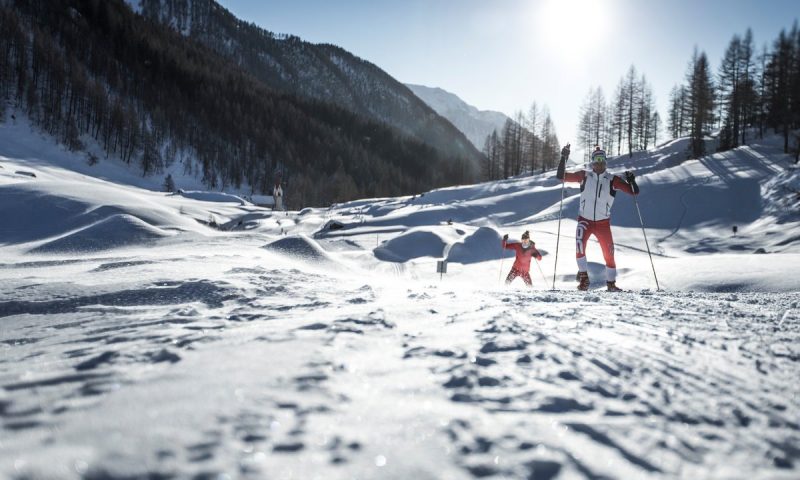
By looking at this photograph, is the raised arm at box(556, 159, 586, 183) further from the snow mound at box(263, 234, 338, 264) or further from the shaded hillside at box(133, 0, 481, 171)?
the shaded hillside at box(133, 0, 481, 171)

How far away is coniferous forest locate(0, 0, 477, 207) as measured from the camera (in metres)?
64.1

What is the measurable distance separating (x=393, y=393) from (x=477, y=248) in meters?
12.3

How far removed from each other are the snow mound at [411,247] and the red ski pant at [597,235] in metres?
6.84

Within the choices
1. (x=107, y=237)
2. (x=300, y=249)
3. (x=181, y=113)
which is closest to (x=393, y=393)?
(x=300, y=249)

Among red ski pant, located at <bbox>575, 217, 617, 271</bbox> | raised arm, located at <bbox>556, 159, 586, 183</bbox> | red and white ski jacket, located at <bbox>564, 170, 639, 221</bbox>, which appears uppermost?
raised arm, located at <bbox>556, 159, 586, 183</bbox>

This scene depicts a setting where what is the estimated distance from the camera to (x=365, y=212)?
29.3 m

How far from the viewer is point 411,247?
14188 millimetres

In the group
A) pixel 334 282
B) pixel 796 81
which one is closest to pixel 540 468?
pixel 334 282

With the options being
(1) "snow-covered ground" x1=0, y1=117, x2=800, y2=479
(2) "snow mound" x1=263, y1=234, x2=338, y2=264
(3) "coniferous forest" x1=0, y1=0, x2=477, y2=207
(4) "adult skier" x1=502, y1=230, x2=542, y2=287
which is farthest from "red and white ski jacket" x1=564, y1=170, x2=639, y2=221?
(3) "coniferous forest" x1=0, y1=0, x2=477, y2=207

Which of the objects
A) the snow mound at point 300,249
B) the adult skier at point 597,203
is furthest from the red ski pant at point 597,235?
the snow mound at point 300,249

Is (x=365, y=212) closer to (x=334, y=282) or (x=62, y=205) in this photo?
(x=62, y=205)

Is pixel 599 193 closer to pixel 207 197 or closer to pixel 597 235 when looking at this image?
pixel 597 235

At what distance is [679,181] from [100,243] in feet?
111

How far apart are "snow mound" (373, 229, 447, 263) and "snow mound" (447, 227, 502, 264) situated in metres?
0.77
